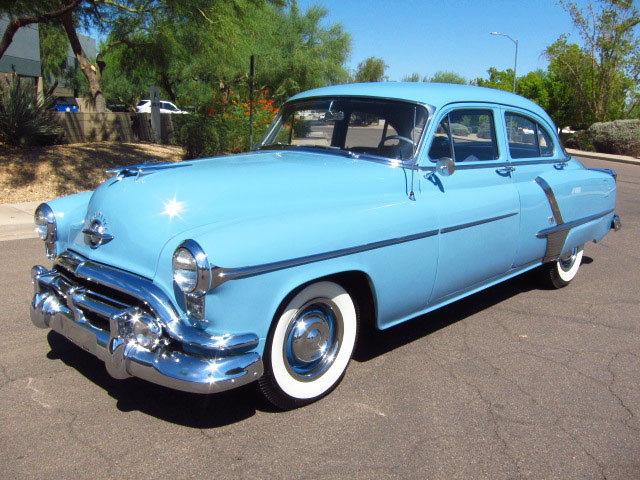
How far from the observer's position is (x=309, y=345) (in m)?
3.14

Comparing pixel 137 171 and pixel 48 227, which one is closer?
pixel 137 171

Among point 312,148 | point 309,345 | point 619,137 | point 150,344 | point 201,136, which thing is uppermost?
point 619,137

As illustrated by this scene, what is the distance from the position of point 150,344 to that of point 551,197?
3.37 metres

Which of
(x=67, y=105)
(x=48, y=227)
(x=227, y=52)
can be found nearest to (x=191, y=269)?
(x=48, y=227)

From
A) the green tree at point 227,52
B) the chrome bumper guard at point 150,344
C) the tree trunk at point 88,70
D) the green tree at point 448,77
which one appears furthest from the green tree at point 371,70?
the chrome bumper guard at point 150,344

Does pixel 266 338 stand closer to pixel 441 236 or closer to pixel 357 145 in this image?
pixel 441 236

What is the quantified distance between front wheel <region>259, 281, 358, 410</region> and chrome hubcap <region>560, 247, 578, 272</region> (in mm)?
2841

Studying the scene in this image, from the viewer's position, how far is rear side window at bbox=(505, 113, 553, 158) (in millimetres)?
4627

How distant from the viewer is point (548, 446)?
2.88m

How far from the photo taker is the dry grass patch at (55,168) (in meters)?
9.45

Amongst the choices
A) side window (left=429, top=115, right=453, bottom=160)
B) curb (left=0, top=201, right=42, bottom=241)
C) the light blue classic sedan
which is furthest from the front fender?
curb (left=0, top=201, right=42, bottom=241)

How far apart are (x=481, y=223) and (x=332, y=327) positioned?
1368mm

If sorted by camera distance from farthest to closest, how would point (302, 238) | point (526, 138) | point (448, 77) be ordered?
1. point (448, 77)
2. point (526, 138)
3. point (302, 238)

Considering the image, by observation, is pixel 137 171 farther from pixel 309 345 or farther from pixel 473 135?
pixel 473 135
